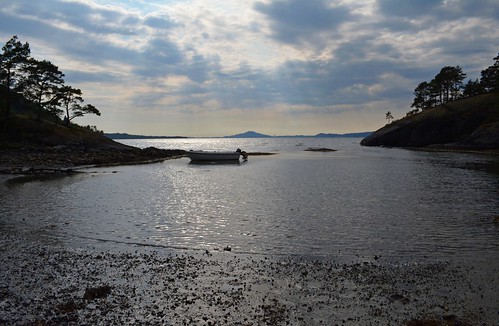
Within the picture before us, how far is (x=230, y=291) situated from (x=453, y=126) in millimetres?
124614

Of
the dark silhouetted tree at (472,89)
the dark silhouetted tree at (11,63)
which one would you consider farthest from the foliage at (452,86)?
the dark silhouetted tree at (11,63)

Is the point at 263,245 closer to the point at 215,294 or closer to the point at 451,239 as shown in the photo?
the point at 215,294

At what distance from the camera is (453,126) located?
116 metres

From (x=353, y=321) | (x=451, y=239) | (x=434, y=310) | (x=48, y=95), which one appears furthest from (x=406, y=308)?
(x=48, y=95)

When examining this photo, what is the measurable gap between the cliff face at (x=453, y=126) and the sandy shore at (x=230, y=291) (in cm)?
9662

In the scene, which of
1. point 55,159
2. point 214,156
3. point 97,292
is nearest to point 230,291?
point 97,292

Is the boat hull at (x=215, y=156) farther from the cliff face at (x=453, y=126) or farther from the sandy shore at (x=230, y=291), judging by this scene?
the cliff face at (x=453, y=126)

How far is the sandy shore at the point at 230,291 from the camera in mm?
8820

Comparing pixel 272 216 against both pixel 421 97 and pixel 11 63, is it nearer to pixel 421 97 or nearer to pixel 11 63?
pixel 11 63

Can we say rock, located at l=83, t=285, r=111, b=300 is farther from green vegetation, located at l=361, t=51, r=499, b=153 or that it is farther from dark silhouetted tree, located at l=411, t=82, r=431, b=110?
dark silhouetted tree, located at l=411, t=82, r=431, b=110

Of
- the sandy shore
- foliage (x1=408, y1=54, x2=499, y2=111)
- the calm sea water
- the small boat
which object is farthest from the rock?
foliage (x1=408, y1=54, x2=499, y2=111)

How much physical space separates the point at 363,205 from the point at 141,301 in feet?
64.2

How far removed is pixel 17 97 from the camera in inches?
2552

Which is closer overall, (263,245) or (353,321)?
(353,321)
